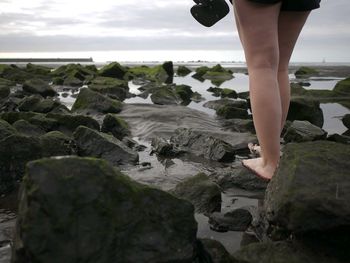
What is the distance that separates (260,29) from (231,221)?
46.0 inches

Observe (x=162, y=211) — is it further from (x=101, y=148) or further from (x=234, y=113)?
(x=234, y=113)

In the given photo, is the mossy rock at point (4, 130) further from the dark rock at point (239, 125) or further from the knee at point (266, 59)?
the dark rock at point (239, 125)

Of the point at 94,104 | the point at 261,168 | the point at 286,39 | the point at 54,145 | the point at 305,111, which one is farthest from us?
the point at 94,104

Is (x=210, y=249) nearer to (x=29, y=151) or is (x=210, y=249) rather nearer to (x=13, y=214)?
(x=13, y=214)

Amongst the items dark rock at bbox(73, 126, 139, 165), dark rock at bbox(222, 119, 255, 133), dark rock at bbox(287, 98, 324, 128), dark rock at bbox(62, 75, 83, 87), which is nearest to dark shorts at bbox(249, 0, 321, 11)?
dark rock at bbox(73, 126, 139, 165)

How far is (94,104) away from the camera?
8414 millimetres

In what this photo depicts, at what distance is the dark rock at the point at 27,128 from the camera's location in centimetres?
481

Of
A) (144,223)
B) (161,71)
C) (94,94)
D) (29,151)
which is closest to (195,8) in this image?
(29,151)

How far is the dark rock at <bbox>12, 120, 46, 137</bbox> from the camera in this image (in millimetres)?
4805

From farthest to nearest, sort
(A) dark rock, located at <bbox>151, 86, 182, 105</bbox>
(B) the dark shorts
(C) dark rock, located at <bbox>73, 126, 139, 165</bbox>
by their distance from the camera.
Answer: (A) dark rock, located at <bbox>151, 86, 182, 105</bbox> < (C) dark rock, located at <bbox>73, 126, 139, 165</bbox> < (B) the dark shorts

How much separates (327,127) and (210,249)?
5494 mm

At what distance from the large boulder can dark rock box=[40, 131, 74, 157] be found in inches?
77.1

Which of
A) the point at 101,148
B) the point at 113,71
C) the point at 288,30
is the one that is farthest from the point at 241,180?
the point at 113,71

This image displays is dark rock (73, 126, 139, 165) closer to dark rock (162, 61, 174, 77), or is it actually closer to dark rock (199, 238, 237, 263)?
dark rock (199, 238, 237, 263)
